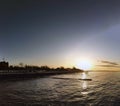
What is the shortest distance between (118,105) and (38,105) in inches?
383

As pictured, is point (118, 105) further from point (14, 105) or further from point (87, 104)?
point (14, 105)

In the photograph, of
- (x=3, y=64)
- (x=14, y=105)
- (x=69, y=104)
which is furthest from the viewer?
(x=3, y=64)

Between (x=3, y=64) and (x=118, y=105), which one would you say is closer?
(x=118, y=105)

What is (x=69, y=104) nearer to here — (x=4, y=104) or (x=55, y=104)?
(x=55, y=104)

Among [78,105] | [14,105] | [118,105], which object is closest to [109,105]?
[118,105]

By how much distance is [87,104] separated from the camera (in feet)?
88.4

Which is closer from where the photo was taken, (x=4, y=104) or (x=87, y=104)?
(x=4, y=104)

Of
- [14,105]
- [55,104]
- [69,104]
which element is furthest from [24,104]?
[69,104]

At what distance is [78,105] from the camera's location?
25.7m

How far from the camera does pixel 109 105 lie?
2664cm

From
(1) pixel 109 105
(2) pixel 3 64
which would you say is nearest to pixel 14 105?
(1) pixel 109 105

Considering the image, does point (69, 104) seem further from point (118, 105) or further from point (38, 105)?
point (118, 105)

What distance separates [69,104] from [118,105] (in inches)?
236

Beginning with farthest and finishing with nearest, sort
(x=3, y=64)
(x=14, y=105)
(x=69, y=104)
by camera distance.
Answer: (x=3, y=64), (x=69, y=104), (x=14, y=105)
